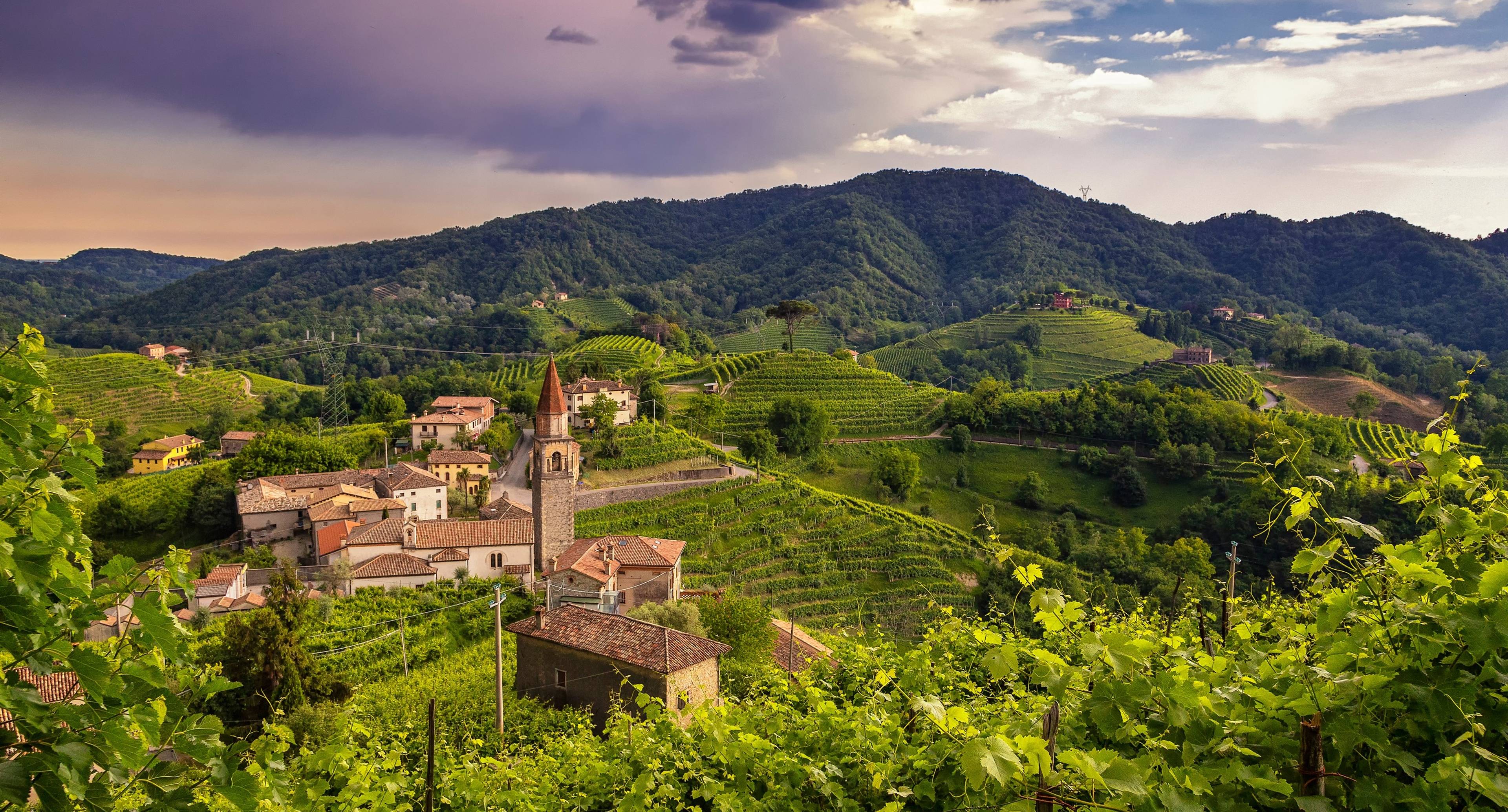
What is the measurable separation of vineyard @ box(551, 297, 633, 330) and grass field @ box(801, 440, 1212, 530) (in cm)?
6605

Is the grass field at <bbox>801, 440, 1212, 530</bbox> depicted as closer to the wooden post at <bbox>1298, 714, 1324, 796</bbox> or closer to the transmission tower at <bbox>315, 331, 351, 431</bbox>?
the transmission tower at <bbox>315, 331, 351, 431</bbox>

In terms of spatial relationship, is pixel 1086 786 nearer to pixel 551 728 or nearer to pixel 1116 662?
pixel 1116 662

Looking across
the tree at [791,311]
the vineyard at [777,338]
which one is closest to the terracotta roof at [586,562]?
the tree at [791,311]

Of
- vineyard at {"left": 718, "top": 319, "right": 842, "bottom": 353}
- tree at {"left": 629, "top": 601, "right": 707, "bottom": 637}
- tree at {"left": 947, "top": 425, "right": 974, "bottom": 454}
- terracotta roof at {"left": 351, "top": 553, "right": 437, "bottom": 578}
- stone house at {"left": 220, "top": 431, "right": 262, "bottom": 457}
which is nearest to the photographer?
tree at {"left": 629, "top": 601, "right": 707, "bottom": 637}

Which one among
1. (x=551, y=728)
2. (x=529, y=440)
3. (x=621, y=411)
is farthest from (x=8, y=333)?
(x=529, y=440)

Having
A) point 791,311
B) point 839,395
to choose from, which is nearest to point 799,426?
point 839,395

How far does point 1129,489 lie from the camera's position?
44344mm

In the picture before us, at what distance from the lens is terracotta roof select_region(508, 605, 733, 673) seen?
48.5 ft

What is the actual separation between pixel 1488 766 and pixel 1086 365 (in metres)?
84.0

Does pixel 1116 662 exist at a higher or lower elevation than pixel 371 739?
higher

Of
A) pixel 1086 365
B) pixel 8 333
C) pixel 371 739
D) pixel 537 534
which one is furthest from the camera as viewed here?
pixel 1086 365

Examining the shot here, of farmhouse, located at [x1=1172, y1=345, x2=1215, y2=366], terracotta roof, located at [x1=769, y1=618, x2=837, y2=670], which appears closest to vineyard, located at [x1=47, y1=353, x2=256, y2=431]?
terracotta roof, located at [x1=769, y1=618, x2=837, y2=670]

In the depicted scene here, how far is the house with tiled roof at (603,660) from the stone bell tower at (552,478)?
951 centimetres

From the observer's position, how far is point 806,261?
154375 millimetres
